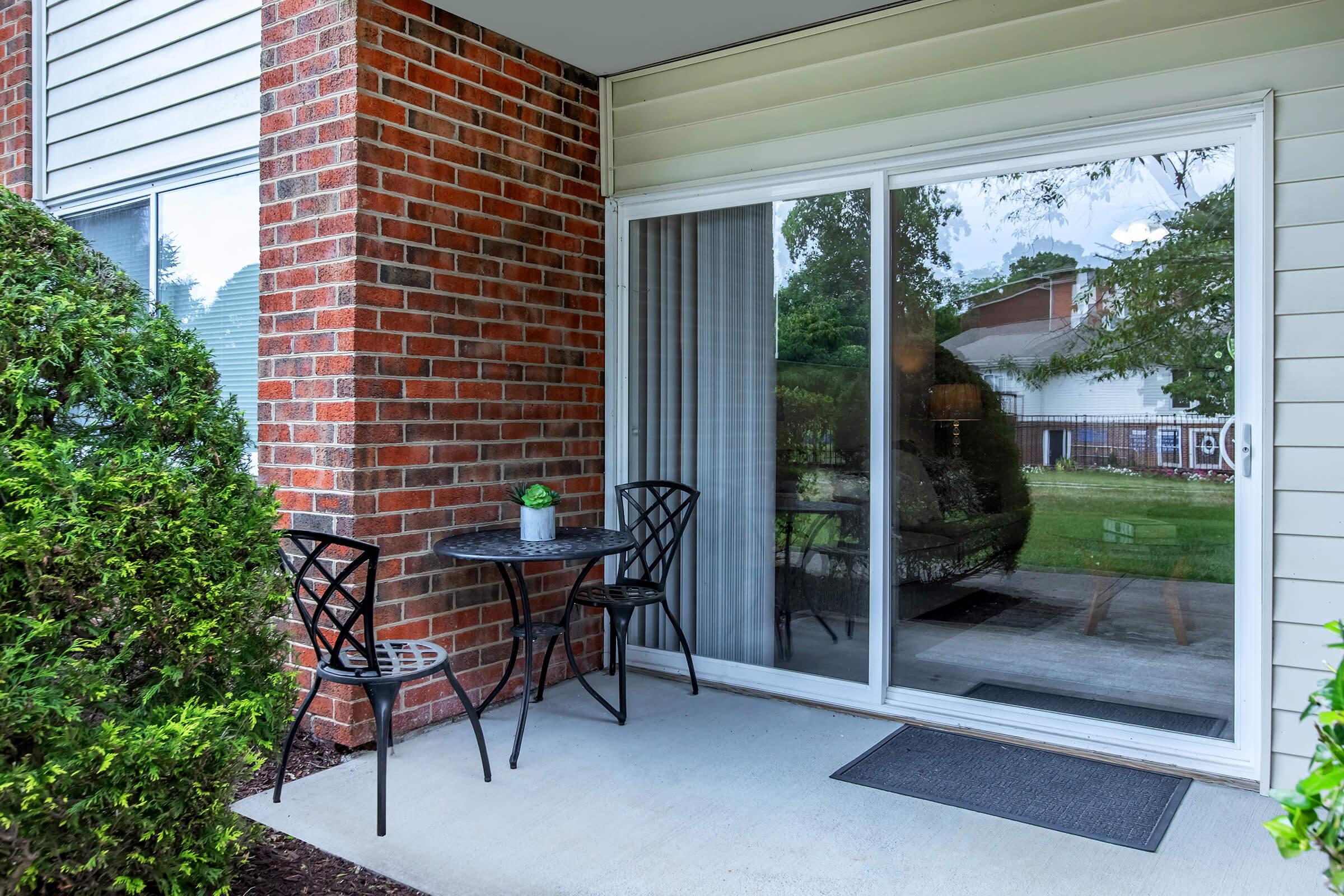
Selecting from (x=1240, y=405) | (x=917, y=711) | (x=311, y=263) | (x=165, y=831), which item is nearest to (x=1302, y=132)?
(x=1240, y=405)

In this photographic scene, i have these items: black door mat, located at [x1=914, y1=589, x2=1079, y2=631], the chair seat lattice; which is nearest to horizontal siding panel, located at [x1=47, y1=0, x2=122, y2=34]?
the chair seat lattice

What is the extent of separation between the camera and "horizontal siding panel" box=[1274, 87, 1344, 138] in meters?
2.67

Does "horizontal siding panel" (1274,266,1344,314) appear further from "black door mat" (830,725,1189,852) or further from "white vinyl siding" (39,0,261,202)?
"white vinyl siding" (39,0,261,202)

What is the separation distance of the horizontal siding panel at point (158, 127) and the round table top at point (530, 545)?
6.58 ft

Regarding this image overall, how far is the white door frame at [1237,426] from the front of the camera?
278 cm

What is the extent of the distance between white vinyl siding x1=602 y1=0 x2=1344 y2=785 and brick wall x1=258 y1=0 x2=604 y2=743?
0.96 m

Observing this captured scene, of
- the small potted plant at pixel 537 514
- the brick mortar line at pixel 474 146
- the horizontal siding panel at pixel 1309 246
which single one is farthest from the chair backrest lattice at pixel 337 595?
the horizontal siding panel at pixel 1309 246

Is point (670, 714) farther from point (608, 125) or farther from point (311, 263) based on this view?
point (608, 125)

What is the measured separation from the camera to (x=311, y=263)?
128 inches

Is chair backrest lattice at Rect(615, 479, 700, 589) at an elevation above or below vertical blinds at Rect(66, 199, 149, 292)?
below

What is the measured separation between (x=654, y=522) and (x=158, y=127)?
10.0 ft

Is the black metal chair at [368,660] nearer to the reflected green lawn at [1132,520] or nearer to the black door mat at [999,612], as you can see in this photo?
the black door mat at [999,612]

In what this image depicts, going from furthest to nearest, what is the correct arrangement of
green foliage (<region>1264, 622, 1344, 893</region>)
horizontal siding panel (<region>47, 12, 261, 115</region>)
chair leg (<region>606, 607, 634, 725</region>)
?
horizontal siding panel (<region>47, 12, 261, 115</region>) → chair leg (<region>606, 607, 634, 725</region>) → green foliage (<region>1264, 622, 1344, 893</region>)

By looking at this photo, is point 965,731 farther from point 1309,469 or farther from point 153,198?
point 153,198
